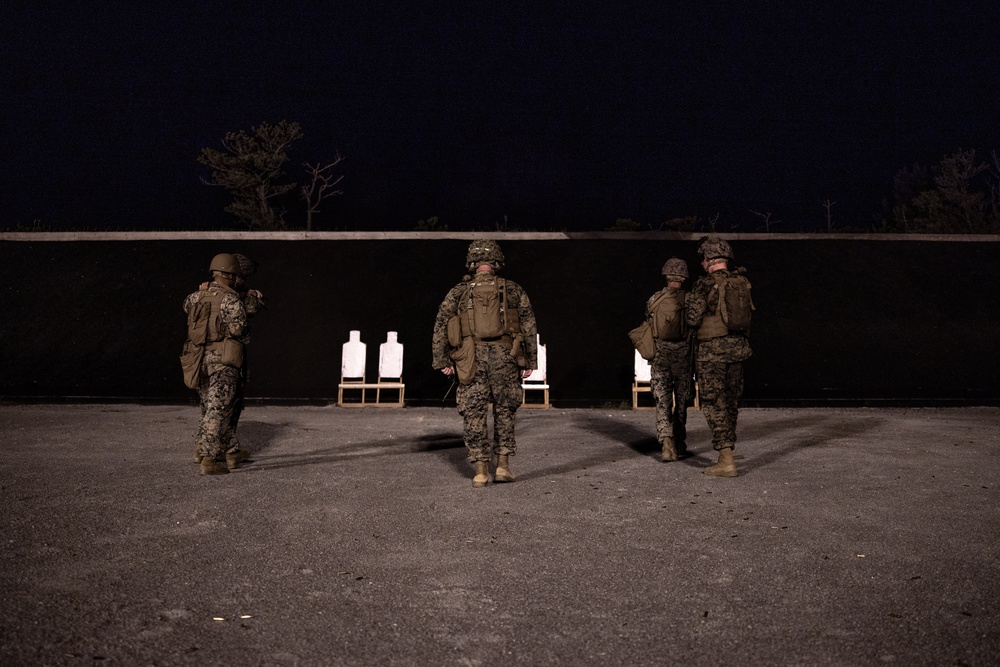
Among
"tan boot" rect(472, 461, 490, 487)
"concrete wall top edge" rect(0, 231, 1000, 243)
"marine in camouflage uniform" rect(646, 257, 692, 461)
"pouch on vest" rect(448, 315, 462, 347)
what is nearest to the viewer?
"tan boot" rect(472, 461, 490, 487)

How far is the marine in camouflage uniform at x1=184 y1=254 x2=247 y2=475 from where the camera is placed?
6.55 metres

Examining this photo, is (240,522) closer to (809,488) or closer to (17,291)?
(809,488)

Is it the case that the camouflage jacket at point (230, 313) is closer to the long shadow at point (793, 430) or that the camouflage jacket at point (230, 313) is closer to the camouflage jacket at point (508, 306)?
the camouflage jacket at point (508, 306)

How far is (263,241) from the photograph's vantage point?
16.1 metres

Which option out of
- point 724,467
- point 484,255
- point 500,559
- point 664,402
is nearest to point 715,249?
point 664,402

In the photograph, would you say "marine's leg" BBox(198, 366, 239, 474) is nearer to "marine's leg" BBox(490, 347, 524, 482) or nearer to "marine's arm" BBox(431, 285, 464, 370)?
"marine's arm" BBox(431, 285, 464, 370)

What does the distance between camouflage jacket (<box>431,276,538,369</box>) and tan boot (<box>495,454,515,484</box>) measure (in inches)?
32.4

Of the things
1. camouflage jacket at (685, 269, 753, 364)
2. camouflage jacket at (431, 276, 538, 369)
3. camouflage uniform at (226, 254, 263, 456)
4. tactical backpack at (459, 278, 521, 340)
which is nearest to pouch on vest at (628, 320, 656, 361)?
camouflage jacket at (685, 269, 753, 364)

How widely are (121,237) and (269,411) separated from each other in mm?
7178

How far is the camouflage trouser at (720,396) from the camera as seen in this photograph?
21.5 feet

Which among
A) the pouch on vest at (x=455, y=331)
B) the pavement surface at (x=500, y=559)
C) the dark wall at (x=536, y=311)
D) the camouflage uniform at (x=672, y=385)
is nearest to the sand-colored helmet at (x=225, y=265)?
the pavement surface at (x=500, y=559)

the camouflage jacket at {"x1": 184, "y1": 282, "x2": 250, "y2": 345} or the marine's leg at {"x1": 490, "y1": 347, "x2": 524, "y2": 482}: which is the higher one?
the camouflage jacket at {"x1": 184, "y1": 282, "x2": 250, "y2": 345}

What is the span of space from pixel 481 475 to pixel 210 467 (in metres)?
2.43

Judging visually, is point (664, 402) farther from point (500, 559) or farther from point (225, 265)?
point (225, 265)
